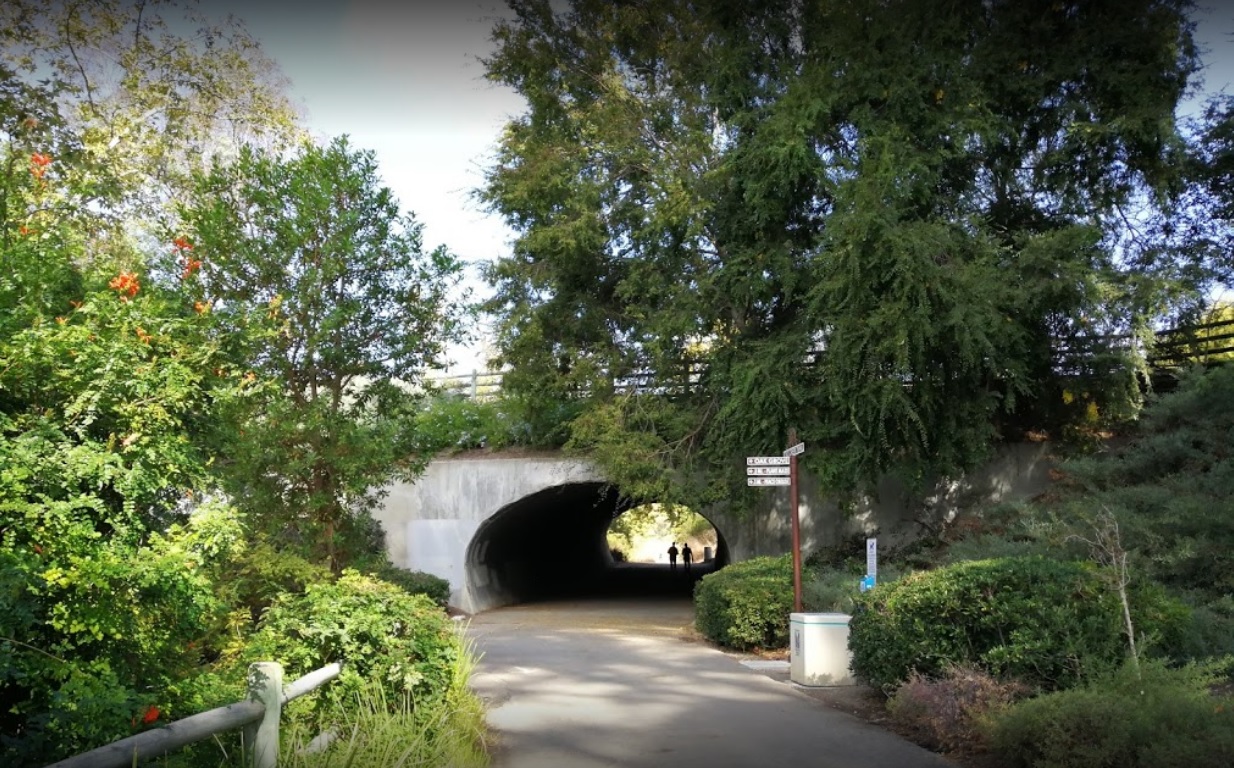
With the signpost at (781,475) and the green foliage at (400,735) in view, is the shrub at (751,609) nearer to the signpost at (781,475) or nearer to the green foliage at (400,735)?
the signpost at (781,475)

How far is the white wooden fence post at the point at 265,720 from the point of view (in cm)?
520

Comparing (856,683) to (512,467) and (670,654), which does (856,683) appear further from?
(512,467)

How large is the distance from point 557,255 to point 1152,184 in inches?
458

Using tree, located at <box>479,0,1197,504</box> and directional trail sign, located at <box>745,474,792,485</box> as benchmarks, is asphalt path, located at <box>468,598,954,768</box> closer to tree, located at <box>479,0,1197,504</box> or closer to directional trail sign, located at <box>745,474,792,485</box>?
directional trail sign, located at <box>745,474,792,485</box>

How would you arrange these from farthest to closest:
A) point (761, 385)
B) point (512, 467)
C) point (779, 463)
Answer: point (512, 467) < point (761, 385) < point (779, 463)

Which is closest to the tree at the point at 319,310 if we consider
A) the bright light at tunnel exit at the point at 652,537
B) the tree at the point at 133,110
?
the tree at the point at 133,110

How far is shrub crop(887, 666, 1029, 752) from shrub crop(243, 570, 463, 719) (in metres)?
3.62

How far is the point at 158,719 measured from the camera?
563cm

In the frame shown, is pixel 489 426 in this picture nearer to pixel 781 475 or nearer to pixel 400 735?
pixel 781 475

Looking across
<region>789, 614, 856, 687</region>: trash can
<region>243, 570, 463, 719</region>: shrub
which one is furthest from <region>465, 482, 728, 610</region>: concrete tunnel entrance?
<region>243, 570, 463, 719</region>: shrub

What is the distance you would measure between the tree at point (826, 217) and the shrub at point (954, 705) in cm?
820

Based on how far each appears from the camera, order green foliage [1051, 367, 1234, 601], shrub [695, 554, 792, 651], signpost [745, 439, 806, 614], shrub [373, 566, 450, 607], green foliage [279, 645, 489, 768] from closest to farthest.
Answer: green foliage [279, 645, 489, 768] < green foliage [1051, 367, 1234, 601] < signpost [745, 439, 806, 614] < shrub [695, 554, 792, 651] < shrub [373, 566, 450, 607]

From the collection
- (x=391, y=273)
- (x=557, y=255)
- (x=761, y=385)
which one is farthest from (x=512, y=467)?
(x=391, y=273)

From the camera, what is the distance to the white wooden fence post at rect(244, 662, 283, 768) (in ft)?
17.0
